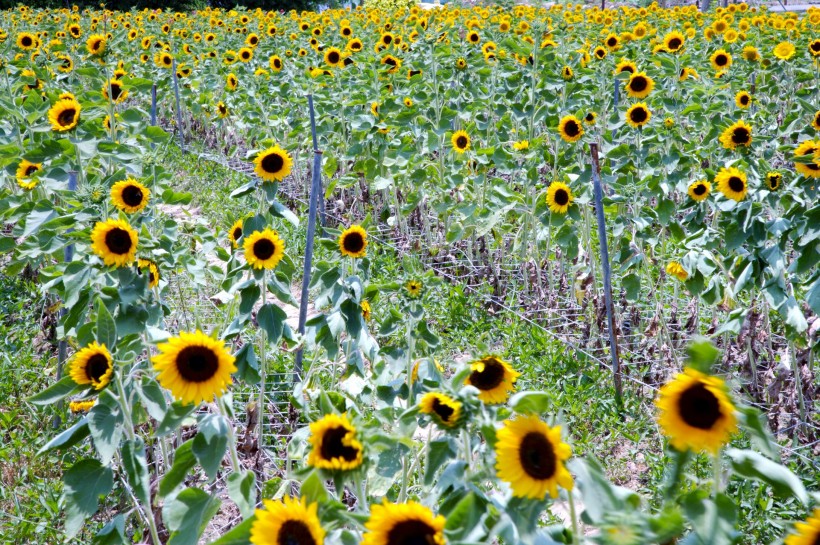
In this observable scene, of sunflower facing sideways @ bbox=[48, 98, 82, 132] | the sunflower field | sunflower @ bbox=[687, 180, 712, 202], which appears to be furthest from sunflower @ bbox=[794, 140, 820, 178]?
sunflower facing sideways @ bbox=[48, 98, 82, 132]

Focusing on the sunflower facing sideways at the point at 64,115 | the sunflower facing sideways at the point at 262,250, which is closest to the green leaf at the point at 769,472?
the sunflower facing sideways at the point at 262,250

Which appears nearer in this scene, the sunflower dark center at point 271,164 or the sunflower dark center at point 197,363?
the sunflower dark center at point 197,363

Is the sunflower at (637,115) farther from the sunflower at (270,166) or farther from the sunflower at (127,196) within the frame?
the sunflower at (127,196)

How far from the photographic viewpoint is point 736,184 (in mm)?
2885

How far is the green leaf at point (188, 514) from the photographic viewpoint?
1.44 m

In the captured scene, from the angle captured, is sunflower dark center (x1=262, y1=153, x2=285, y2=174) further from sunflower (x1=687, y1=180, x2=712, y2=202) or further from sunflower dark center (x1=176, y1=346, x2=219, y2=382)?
sunflower (x1=687, y1=180, x2=712, y2=202)

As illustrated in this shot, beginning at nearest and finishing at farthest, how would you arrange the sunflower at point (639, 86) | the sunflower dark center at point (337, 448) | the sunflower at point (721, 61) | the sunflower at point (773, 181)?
the sunflower dark center at point (337, 448), the sunflower at point (773, 181), the sunflower at point (639, 86), the sunflower at point (721, 61)

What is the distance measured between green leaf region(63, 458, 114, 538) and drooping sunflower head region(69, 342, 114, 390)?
183mm

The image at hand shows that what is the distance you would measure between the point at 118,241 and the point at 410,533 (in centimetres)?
143

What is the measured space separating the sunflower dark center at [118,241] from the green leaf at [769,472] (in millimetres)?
1654

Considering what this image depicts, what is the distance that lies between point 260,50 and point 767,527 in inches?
285

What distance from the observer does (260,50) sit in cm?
831

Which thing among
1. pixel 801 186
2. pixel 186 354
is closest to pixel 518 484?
pixel 186 354

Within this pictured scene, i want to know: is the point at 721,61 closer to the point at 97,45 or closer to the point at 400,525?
the point at 97,45
